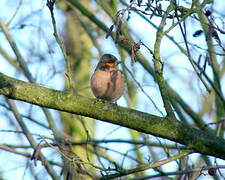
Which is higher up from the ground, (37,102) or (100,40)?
(100,40)

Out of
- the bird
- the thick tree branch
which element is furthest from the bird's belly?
the thick tree branch

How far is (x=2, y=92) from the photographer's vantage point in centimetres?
404

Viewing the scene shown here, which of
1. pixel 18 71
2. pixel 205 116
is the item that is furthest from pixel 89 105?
pixel 205 116

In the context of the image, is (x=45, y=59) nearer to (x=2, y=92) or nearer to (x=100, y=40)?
(x=100, y=40)

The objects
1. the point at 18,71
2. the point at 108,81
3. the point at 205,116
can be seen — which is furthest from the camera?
the point at 205,116

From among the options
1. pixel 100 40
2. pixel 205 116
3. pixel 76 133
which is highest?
pixel 100 40

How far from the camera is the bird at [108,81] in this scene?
229 inches

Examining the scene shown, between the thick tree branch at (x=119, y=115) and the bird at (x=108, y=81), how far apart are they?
5.50 ft

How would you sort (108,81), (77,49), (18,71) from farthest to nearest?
(77,49) < (18,71) < (108,81)

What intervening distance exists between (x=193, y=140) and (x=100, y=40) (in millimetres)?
5997

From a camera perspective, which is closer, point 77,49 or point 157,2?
point 157,2

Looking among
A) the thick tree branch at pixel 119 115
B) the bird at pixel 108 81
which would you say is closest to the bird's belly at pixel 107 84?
the bird at pixel 108 81

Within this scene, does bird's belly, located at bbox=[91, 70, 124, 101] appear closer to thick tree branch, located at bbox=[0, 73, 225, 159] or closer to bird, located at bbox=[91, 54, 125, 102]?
bird, located at bbox=[91, 54, 125, 102]

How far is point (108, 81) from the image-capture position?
19.2ft
